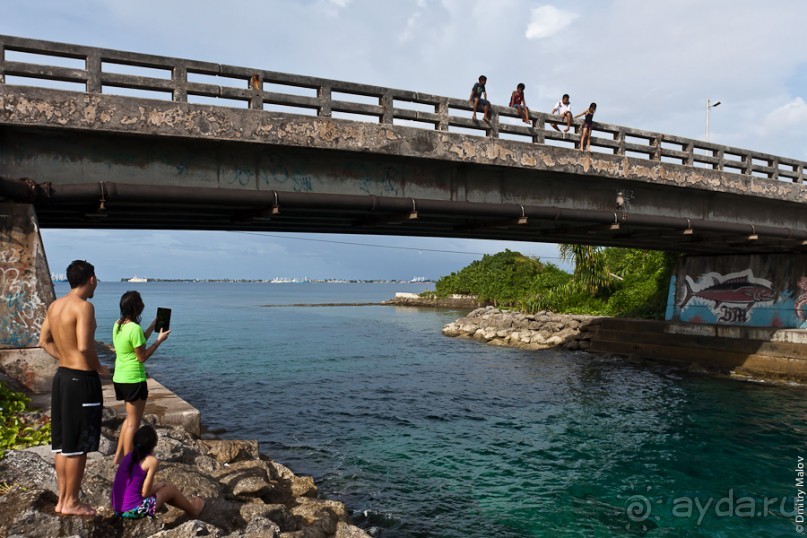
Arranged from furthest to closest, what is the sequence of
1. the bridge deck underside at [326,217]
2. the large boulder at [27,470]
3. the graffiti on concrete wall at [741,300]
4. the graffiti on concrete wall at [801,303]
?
the graffiti on concrete wall at [741,300], the graffiti on concrete wall at [801,303], the bridge deck underside at [326,217], the large boulder at [27,470]

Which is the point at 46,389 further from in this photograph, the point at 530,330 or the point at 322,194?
the point at 530,330

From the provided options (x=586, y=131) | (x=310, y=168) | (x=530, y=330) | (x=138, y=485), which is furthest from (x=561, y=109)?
(x=530, y=330)

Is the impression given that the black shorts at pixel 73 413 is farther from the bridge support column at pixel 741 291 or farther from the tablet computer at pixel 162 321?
the bridge support column at pixel 741 291

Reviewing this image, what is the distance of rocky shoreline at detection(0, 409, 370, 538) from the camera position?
4.90 metres

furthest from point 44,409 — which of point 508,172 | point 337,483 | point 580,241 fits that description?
point 580,241

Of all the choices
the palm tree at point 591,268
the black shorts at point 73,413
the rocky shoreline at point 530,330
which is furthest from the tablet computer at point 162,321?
the palm tree at point 591,268

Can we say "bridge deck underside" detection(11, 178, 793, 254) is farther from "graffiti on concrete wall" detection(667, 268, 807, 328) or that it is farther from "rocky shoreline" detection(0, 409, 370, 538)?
"rocky shoreline" detection(0, 409, 370, 538)

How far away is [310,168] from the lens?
39.4ft

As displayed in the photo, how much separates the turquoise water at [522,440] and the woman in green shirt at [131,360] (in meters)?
4.40

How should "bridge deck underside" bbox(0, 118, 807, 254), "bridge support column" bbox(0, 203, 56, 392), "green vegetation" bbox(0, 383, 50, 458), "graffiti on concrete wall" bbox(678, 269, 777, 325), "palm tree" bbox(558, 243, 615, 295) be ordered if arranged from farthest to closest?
"palm tree" bbox(558, 243, 615, 295) < "graffiti on concrete wall" bbox(678, 269, 777, 325) < "bridge deck underside" bbox(0, 118, 807, 254) < "bridge support column" bbox(0, 203, 56, 392) < "green vegetation" bbox(0, 383, 50, 458)

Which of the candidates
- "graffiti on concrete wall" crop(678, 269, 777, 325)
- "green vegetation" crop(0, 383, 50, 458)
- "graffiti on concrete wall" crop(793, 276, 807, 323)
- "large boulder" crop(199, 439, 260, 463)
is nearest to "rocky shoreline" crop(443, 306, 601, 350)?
"graffiti on concrete wall" crop(678, 269, 777, 325)

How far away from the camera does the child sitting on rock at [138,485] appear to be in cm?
517

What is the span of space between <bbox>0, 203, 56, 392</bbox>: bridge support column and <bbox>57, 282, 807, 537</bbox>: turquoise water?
17.0ft

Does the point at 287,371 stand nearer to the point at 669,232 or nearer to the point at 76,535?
the point at 669,232
